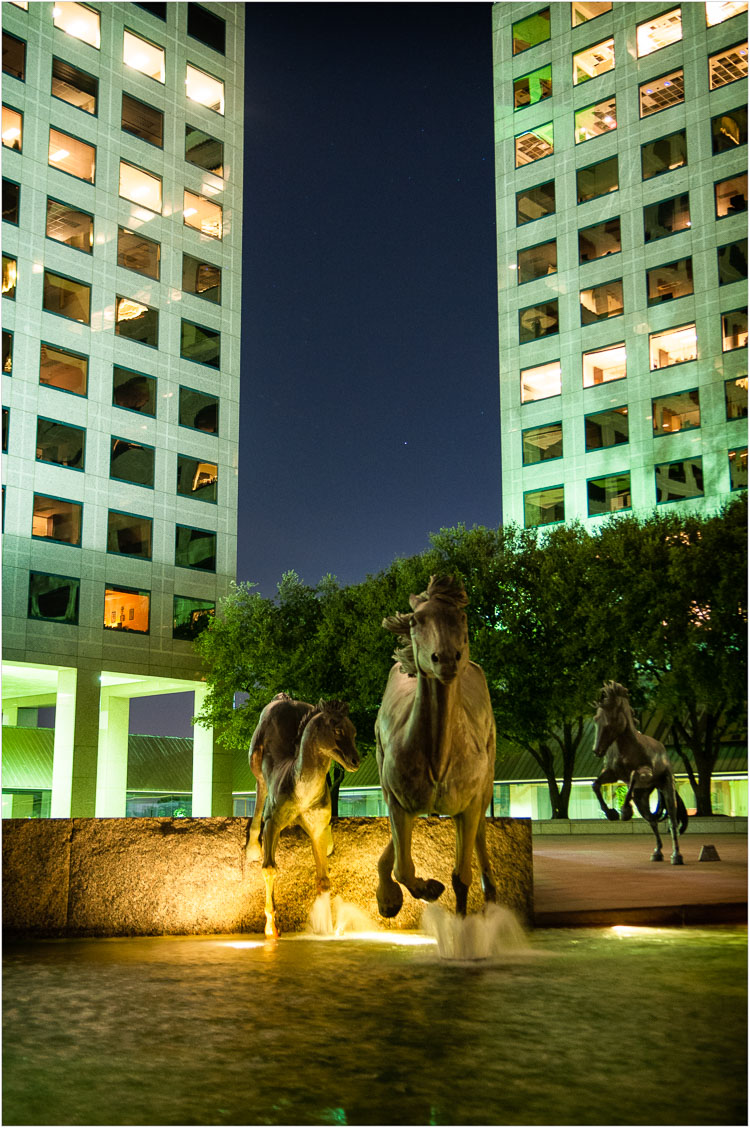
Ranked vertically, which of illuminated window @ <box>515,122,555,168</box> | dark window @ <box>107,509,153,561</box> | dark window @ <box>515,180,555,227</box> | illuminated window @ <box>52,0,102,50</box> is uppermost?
illuminated window @ <box>515,122,555,168</box>

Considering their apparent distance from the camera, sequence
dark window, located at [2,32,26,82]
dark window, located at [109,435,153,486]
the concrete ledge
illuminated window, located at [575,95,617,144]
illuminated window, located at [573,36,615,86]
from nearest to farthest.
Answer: the concrete ledge, dark window, located at [2,32,26,82], dark window, located at [109,435,153,486], illuminated window, located at [575,95,617,144], illuminated window, located at [573,36,615,86]

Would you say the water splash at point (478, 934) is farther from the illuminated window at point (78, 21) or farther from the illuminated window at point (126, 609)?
the illuminated window at point (78, 21)

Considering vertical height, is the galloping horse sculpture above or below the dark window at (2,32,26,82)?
below

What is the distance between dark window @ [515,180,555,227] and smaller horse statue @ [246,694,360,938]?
5270 centimetres

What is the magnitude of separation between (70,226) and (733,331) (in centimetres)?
3081

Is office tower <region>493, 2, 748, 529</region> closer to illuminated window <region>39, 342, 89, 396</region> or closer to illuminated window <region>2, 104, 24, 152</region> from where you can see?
illuminated window <region>39, 342, 89, 396</region>

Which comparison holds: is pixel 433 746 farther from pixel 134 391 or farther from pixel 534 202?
pixel 534 202

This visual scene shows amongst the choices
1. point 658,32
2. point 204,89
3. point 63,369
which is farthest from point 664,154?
point 63,369

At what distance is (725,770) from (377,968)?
126 ft

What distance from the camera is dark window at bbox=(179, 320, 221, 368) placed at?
164ft

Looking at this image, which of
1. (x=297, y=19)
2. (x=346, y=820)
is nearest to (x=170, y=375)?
(x=297, y=19)

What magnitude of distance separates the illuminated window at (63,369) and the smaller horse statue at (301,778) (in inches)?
1447

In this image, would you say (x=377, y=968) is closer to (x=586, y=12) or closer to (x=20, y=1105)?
(x=20, y=1105)

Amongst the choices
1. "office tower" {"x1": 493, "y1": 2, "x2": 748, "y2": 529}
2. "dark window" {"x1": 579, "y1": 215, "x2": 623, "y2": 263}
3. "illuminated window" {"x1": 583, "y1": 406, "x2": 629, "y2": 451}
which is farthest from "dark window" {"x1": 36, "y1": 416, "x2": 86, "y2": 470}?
"dark window" {"x1": 579, "y1": 215, "x2": 623, "y2": 263}
